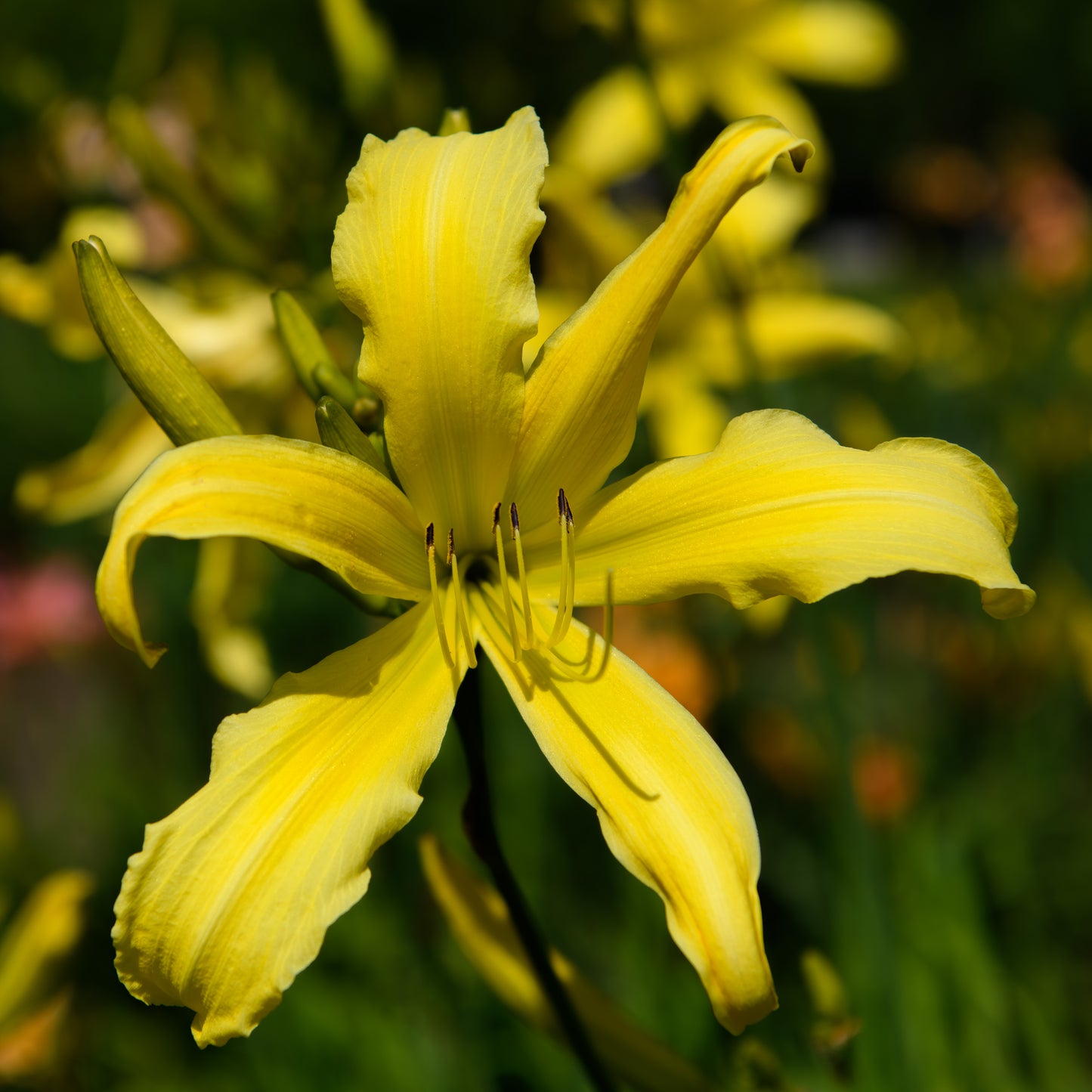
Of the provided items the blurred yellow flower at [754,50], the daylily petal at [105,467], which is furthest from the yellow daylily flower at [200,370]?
the blurred yellow flower at [754,50]

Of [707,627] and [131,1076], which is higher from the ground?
[707,627]

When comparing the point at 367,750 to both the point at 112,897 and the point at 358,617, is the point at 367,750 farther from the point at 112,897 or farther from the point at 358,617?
the point at 112,897

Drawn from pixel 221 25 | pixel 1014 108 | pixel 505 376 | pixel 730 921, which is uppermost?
pixel 505 376

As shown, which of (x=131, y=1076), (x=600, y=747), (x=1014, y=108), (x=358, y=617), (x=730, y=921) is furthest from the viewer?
(x=1014, y=108)

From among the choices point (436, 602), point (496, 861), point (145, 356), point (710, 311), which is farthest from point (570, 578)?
point (710, 311)

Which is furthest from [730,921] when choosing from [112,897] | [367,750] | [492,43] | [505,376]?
[492,43]

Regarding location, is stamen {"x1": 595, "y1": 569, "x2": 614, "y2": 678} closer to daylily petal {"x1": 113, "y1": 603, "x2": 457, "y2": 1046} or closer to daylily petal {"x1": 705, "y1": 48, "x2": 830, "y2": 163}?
daylily petal {"x1": 113, "y1": 603, "x2": 457, "y2": 1046}

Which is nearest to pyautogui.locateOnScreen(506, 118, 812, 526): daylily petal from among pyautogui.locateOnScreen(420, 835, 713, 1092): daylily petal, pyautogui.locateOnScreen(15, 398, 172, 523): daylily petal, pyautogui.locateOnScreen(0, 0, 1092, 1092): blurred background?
pyautogui.locateOnScreen(420, 835, 713, 1092): daylily petal
